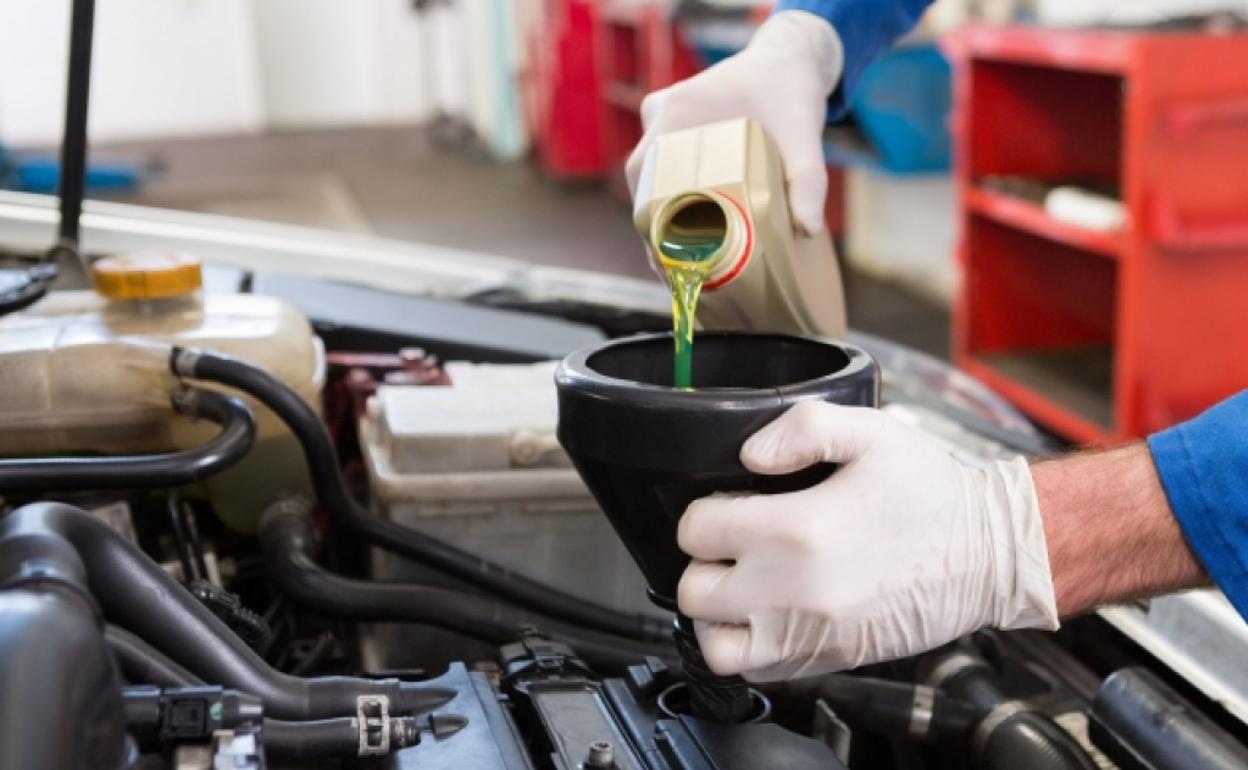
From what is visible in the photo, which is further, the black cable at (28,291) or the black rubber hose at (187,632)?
the black cable at (28,291)

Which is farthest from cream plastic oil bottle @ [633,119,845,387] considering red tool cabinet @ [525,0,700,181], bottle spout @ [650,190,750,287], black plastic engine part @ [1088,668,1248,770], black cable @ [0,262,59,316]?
red tool cabinet @ [525,0,700,181]

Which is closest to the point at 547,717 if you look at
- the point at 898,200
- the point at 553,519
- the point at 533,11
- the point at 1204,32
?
the point at 553,519

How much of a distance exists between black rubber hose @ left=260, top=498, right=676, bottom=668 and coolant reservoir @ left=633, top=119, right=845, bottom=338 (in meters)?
0.25

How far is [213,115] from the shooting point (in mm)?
9719

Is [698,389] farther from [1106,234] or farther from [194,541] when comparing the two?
[1106,234]

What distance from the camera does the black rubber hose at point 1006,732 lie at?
2.79 ft

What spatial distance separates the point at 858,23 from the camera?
1.42 meters

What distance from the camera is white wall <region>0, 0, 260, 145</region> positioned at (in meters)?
9.03

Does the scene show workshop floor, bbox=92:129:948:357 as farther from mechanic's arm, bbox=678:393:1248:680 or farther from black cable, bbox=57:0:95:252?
mechanic's arm, bbox=678:393:1248:680

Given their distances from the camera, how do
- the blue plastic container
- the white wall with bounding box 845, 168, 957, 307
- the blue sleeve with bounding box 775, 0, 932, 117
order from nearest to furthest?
the blue sleeve with bounding box 775, 0, 932, 117, the blue plastic container, the white wall with bounding box 845, 168, 957, 307

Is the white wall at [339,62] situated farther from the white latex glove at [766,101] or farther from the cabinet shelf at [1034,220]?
the white latex glove at [766,101]

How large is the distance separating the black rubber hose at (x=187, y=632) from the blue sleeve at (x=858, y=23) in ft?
2.90

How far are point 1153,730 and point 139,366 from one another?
0.74m

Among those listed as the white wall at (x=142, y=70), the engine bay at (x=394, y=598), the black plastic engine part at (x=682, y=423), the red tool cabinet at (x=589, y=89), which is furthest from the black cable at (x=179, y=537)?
the white wall at (x=142, y=70)
